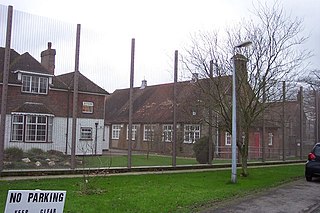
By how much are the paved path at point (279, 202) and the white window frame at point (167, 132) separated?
6.92 metres

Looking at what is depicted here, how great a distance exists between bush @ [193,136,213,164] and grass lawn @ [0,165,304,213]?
5351 mm

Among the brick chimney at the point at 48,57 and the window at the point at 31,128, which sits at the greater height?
the brick chimney at the point at 48,57

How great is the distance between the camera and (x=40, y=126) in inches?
544

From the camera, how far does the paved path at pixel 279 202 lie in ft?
28.6

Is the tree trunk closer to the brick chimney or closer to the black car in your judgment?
the black car

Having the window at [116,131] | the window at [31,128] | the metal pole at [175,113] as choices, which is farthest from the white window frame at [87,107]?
the metal pole at [175,113]

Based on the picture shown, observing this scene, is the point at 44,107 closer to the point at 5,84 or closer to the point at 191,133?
the point at 5,84

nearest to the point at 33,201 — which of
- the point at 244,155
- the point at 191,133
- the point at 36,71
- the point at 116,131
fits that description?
the point at 36,71

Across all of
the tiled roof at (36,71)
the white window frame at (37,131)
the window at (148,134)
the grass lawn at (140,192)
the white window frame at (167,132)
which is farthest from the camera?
the window at (148,134)

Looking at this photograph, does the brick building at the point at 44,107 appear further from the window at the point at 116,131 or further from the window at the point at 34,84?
the window at the point at 116,131

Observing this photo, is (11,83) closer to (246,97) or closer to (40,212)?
(246,97)

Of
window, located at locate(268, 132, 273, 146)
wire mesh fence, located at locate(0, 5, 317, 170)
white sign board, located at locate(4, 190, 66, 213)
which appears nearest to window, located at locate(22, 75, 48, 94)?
wire mesh fence, located at locate(0, 5, 317, 170)

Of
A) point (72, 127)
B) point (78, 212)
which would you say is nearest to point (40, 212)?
point (78, 212)

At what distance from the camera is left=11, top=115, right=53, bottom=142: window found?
43.5 ft
